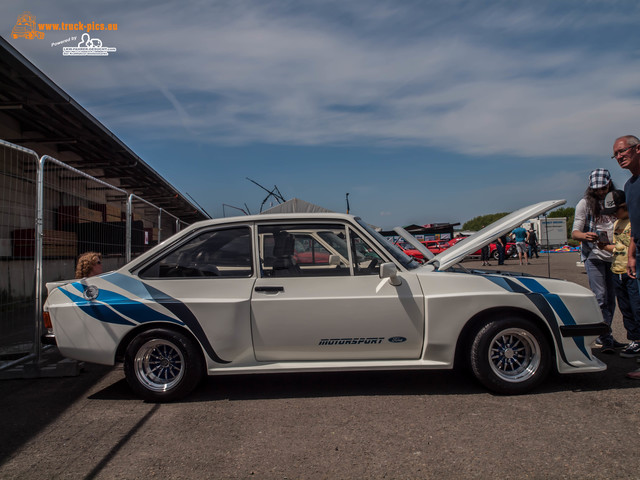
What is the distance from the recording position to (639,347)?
5020 millimetres

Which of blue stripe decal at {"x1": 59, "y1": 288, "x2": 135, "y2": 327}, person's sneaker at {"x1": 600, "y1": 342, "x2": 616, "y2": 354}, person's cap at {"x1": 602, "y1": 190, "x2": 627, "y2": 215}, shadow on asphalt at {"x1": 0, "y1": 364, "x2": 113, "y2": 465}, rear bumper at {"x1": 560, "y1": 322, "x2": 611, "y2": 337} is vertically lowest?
shadow on asphalt at {"x1": 0, "y1": 364, "x2": 113, "y2": 465}

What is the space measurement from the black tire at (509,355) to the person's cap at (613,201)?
6.20 feet

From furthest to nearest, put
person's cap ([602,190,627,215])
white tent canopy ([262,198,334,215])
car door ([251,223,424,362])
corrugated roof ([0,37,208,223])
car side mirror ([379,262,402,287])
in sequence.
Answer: white tent canopy ([262,198,334,215])
corrugated roof ([0,37,208,223])
person's cap ([602,190,627,215])
car door ([251,223,424,362])
car side mirror ([379,262,402,287])

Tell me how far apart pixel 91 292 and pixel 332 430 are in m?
2.35

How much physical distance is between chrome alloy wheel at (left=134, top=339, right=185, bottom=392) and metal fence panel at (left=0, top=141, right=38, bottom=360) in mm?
1989

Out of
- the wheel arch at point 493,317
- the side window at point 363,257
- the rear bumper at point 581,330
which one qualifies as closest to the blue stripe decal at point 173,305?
the side window at point 363,257

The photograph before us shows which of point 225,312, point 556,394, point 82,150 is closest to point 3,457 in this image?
point 225,312

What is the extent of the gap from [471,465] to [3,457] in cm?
286

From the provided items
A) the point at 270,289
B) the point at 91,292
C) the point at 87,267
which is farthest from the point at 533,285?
the point at 87,267

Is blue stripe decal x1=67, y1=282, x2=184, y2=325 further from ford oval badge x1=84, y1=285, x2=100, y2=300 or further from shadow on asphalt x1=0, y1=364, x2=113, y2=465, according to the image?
shadow on asphalt x1=0, y1=364, x2=113, y2=465

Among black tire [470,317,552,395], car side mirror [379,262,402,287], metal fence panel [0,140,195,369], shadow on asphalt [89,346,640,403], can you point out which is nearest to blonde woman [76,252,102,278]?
metal fence panel [0,140,195,369]

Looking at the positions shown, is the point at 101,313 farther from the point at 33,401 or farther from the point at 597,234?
the point at 597,234

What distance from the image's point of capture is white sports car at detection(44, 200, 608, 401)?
396cm

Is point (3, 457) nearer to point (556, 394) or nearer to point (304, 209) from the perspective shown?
point (556, 394)
